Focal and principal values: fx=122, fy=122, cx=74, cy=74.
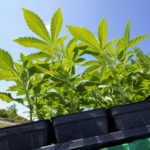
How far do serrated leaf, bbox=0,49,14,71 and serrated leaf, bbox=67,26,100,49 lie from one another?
50 cm

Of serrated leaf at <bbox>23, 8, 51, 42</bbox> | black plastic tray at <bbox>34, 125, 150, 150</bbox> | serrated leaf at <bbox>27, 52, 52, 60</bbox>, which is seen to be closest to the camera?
black plastic tray at <bbox>34, 125, 150, 150</bbox>

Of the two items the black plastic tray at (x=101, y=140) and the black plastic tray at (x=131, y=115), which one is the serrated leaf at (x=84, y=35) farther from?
the black plastic tray at (x=101, y=140)

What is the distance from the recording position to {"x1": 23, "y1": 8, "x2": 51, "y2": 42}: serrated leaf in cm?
87

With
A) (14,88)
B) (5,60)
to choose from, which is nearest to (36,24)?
(5,60)

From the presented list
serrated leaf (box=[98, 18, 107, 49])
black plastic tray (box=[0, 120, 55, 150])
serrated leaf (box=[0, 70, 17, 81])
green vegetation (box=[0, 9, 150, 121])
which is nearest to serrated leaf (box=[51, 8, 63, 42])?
green vegetation (box=[0, 9, 150, 121])

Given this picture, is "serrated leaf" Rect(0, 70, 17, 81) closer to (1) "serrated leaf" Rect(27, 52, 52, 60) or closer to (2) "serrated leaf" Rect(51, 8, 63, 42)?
(1) "serrated leaf" Rect(27, 52, 52, 60)

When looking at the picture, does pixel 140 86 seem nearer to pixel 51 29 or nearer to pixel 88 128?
pixel 88 128

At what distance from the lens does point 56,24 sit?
97 centimetres

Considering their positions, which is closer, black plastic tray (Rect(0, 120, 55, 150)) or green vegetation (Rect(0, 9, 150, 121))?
black plastic tray (Rect(0, 120, 55, 150))

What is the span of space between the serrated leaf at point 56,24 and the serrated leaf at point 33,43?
0.08m

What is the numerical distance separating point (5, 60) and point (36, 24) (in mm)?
354

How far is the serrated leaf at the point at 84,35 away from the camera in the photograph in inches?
34.9

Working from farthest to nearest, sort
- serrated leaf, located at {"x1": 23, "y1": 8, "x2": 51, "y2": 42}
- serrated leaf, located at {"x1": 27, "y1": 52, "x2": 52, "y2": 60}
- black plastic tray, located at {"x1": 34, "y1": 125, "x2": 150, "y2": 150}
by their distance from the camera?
serrated leaf, located at {"x1": 27, "y1": 52, "x2": 52, "y2": 60} < serrated leaf, located at {"x1": 23, "y1": 8, "x2": 51, "y2": 42} < black plastic tray, located at {"x1": 34, "y1": 125, "x2": 150, "y2": 150}

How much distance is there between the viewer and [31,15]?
0.88 metres
